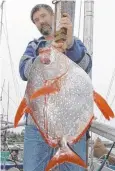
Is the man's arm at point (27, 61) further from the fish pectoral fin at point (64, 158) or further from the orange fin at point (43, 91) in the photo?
the fish pectoral fin at point (64, 158)

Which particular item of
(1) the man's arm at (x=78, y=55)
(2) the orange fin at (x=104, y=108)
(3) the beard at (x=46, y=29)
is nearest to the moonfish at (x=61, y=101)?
(2) the orange fin at (x=104, y=108)

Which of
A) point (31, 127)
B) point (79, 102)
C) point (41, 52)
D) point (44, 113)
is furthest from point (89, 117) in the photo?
point (31, 127)

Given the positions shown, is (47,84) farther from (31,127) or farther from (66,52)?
(31,127)

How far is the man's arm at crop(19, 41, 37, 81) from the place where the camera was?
2.64 metres

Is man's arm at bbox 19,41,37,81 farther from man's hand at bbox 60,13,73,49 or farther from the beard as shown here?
man's hand at bbox 60,13,73,49

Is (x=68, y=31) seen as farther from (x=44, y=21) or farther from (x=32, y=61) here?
(x=44, y=21)

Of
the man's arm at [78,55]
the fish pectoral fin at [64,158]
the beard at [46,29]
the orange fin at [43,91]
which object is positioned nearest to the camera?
the fish pectoral fin at [64,158]

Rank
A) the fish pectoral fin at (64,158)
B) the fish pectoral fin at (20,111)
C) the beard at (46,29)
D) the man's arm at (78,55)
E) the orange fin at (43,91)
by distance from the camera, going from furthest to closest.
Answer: the beard at (46,29), the man's arm at (78,55), the fish pectoral fin at (20,111), the orange fin at (43,91), the fish pectoral fin at (64,158)

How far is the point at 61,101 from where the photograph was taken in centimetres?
222

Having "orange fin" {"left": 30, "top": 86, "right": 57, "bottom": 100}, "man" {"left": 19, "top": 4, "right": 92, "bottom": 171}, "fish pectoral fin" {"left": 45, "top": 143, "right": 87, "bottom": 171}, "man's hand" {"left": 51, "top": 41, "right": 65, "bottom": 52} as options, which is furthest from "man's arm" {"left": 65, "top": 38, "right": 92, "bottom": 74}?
"fish pectoral fin" {"left": 45, "top": 143, "right": 87, "bottom": 171}

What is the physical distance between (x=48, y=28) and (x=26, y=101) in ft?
2.49

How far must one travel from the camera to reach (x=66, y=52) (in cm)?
255

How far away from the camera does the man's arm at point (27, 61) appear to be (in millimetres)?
2645

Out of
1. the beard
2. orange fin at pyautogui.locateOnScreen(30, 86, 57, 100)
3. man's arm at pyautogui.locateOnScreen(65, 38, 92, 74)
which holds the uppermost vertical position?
the beard
